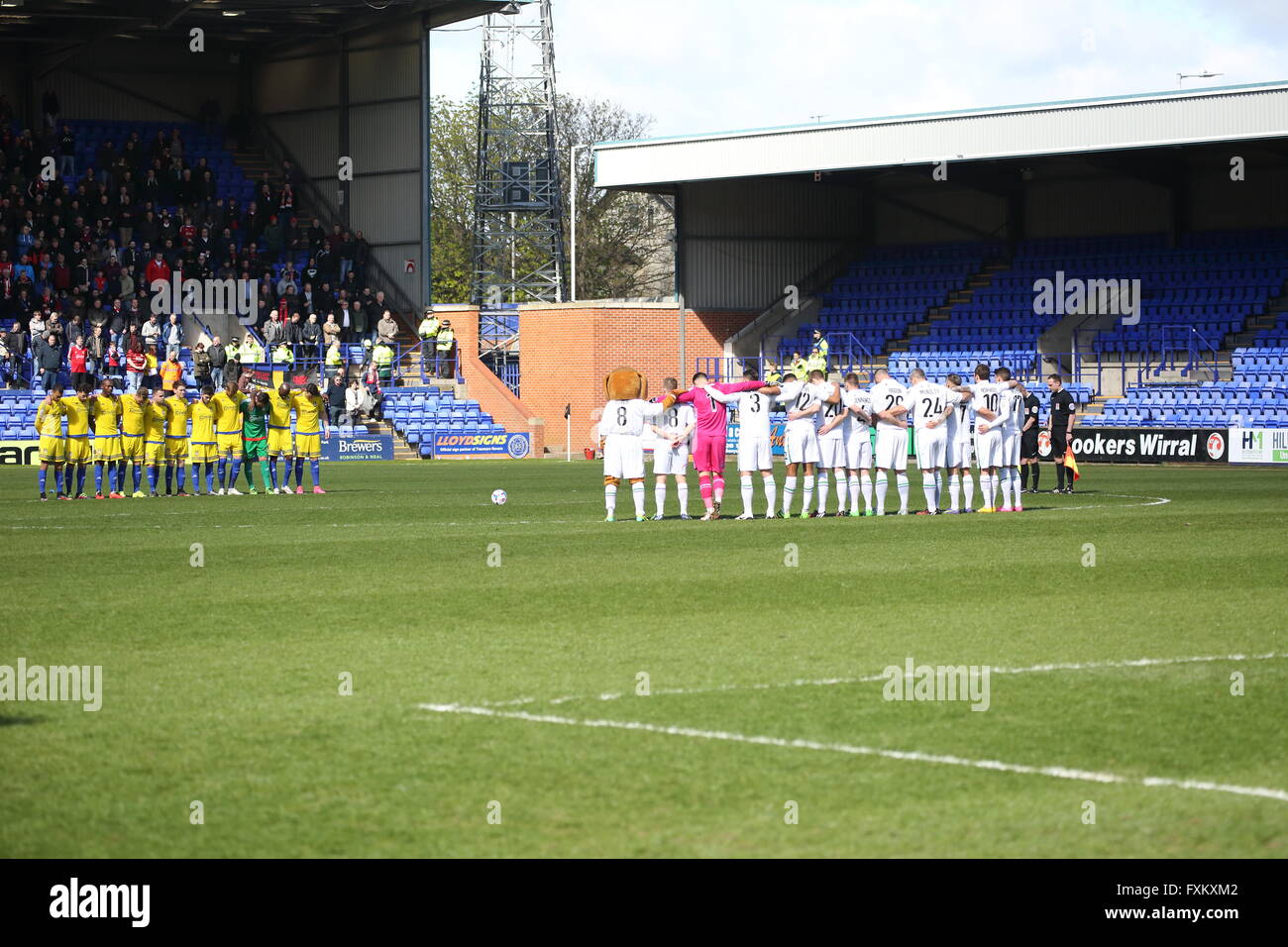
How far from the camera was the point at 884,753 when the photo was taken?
305 inches

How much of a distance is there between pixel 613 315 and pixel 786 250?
21.9 ft

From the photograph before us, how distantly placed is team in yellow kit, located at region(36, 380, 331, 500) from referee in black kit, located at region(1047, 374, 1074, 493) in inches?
490

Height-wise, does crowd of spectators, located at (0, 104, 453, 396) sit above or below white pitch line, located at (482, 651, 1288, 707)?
above

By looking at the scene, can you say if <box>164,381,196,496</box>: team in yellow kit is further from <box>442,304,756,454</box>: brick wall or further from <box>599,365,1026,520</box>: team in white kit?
<box>442,304,756,454</box>: brick wall

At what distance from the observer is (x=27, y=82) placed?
5178 cm

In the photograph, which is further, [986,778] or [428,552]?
[428,552]

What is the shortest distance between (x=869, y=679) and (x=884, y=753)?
1931mm

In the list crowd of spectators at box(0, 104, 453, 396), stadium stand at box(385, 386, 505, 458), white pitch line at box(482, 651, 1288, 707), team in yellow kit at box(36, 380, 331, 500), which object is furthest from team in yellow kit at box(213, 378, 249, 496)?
white pitch line at box(482, 651, 1288, 707)

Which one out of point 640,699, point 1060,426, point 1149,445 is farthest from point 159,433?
point 1149,445

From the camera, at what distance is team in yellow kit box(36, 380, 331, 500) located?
82.7 feet

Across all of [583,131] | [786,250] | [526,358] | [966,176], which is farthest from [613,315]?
[583,131]

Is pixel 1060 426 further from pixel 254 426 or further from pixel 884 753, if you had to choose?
pixel 884 753
